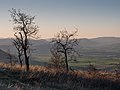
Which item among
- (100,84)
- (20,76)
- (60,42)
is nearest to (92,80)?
(100,84)

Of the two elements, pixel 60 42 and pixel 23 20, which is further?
pixel 60 42

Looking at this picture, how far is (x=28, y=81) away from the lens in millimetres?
18953

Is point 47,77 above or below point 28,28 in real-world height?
below

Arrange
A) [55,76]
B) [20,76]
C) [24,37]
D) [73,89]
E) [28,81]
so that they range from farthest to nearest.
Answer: [24,37] < [55,76] < [20,76] < [28,81] < [73,89]

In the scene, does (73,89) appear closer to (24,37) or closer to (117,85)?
(117,85)

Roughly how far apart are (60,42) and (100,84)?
1222 inches

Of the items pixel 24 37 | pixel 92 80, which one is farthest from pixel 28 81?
pixel 24 37

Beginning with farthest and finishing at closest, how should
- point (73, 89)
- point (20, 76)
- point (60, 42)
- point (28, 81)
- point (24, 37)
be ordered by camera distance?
point (60, 42) → point (24, 37) → point (20, 76) → point (28, 81) → point (73, 89)

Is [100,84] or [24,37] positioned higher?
[24,37]

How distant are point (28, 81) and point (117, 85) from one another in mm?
7245

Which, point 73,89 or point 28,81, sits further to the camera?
point 28,81

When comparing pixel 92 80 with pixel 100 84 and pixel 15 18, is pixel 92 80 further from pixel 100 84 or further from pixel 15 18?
pixel 15 18

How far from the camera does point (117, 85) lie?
2303 centimetres

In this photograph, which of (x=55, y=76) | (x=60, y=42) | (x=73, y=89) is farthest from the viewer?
(x=60, y=42)
